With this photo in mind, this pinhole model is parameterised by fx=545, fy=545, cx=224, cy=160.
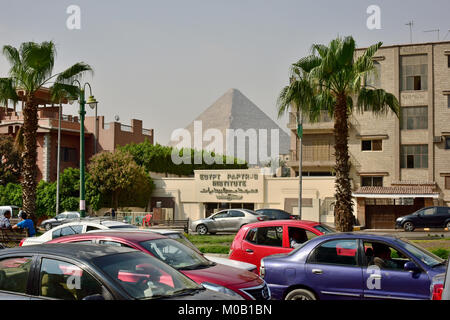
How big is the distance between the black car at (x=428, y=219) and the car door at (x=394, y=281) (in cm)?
A: 2634

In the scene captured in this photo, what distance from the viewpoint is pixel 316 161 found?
4609 cm

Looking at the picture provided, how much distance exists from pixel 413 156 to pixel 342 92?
23825 millimetres

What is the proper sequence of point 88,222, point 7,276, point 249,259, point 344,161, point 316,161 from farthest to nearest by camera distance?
point 316,161 < point 344,161 < point 88,222 < point 249,259 < point 7,276

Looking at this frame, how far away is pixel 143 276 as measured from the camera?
6219 millimetres

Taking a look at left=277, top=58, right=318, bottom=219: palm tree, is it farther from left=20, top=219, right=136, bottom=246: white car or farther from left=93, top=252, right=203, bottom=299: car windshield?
left=93, top=252, right=203, bottom=299: car windshield

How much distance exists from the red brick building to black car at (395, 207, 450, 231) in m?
32.2

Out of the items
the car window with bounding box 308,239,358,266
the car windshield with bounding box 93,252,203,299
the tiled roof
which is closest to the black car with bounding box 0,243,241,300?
the car windshield with bounding box 93,252,203,299

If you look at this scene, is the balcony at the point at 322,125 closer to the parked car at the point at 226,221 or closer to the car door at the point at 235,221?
the parked car at the point at 226,221

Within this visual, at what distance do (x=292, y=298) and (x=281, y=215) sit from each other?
85.2ft

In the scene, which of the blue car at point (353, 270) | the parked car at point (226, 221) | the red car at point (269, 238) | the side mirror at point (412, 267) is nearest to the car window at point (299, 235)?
the red car at point (269, 238)

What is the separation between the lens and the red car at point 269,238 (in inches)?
488

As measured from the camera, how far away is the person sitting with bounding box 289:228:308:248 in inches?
486
